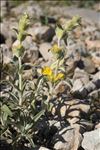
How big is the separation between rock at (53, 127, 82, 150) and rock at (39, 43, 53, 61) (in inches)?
81.2

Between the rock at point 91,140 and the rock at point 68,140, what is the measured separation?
73 millimetres

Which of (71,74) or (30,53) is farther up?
(30,53)

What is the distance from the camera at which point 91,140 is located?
177 inches

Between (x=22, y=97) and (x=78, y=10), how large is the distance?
5.89 metres

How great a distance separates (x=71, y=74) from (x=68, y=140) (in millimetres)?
1684

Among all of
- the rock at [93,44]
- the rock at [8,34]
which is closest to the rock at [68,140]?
the rock at [8,34]

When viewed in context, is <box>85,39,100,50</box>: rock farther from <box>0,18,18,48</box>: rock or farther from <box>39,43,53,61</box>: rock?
<box>0,18,18,48</box>: rock

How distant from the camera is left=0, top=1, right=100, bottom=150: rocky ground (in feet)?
15.2

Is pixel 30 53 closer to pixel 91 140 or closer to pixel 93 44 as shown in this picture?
pixel 93 44

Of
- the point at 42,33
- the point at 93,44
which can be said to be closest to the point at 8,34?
the point at 42,33

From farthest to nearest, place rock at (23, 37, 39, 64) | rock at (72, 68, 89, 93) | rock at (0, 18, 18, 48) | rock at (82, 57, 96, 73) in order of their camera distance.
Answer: rock at (0, 18, 18, 48) < rock at (82, 57, 96, 73) < rock at (23, 37, 39, 64) < rock at (72, 68, 89, 93)

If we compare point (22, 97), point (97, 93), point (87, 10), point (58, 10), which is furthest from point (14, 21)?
point (22, 97)

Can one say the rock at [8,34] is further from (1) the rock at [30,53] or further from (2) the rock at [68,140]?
(2) the rock at [68,140]

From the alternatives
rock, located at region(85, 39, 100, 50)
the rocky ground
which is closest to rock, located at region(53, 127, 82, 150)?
the rocky ground
